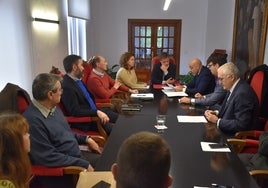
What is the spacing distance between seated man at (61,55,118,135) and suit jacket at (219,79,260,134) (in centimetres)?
126

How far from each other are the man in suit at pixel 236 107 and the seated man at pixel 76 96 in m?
1.22

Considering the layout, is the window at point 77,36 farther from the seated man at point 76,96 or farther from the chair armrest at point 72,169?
the chair armrest at point 72,169

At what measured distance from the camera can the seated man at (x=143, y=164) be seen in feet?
2.74

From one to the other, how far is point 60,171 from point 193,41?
7255mm

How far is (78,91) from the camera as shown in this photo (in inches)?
115

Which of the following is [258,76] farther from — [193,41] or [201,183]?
[193,41]

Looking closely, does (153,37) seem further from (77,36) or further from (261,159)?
(261,159)

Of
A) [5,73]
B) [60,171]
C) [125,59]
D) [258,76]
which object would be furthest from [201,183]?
[125,59]

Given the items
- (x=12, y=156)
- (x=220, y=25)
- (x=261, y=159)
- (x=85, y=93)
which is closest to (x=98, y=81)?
(x=85, y=93)

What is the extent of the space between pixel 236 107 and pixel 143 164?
1.86 m

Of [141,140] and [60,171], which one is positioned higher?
[141,140]

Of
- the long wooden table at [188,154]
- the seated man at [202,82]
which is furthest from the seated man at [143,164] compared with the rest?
the seated man at [202,82]

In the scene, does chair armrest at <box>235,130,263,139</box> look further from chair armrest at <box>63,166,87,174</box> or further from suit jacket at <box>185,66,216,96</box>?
suit jacket at <box>185,66,216,96</box>

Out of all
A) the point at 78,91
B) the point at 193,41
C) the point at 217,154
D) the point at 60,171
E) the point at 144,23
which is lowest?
the point at 60,171
